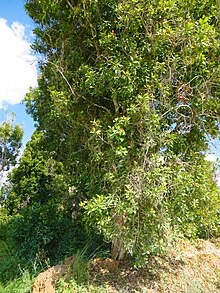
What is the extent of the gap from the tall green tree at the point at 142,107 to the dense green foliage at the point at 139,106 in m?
0.01

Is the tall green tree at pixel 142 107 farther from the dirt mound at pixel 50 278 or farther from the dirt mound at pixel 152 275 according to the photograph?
the dirt mound at pixel 50 278

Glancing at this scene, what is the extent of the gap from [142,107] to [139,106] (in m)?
0.09

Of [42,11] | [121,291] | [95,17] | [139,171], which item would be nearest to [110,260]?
[121,291]

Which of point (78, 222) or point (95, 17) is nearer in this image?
point (95, 17)

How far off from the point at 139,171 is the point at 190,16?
2.49 metres

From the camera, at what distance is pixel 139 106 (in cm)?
336

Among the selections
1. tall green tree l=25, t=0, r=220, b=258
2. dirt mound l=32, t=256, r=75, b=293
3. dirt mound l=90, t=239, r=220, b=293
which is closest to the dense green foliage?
tall green tree l=25, t=0, r=220, b=258

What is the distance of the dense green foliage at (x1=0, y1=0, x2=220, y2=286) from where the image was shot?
10.7 ft

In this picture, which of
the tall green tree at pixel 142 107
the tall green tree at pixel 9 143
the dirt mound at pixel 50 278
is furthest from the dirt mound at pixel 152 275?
the tall green tree at pixel 9 143

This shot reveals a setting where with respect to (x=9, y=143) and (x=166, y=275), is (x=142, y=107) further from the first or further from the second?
(x=9, y=143)

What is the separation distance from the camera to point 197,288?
3475mm

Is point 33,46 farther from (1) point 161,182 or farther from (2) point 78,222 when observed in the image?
(2) point 78,222

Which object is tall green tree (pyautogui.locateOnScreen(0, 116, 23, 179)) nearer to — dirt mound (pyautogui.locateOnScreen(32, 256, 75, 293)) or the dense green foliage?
the dense green foliage

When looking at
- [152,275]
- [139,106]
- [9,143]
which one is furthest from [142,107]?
[9,143]
